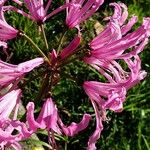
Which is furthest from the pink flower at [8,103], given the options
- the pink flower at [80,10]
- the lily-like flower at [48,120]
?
the pink flower at [80,10]

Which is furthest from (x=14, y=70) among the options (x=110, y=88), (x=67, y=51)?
(x=110, y=88)

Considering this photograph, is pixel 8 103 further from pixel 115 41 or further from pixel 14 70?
pixel 115 41

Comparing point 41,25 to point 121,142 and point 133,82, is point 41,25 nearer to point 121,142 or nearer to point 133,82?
point 133,82

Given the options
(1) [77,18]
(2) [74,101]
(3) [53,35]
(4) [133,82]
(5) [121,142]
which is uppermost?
(1) [77,18]

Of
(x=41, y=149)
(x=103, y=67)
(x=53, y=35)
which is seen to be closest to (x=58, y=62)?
(x=103, y=67)

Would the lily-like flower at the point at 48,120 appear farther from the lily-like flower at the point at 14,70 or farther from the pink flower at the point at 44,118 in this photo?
the lily-like flower at the point at 14,70

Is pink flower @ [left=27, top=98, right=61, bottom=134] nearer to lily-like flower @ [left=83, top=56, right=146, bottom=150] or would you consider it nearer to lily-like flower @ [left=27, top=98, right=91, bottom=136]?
lily-like flower @ [left=27, top=98, right=91, bottom=136]

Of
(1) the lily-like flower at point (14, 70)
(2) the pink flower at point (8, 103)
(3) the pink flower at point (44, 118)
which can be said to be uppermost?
(1) the lily-like flower at point (14, 70)

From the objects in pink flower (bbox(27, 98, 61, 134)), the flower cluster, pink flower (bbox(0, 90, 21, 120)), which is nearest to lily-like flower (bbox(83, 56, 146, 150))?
the flower cluster
